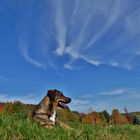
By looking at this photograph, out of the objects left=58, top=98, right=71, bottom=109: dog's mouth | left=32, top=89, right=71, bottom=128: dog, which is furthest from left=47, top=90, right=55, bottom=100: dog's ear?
left=58, top=98, right=71, bottom=109: dog's mouth

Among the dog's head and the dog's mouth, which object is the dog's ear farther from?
the dog's mouth

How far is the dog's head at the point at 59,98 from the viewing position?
1591 cm

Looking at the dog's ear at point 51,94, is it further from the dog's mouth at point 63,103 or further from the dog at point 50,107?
the dog's mouth at point 63,103

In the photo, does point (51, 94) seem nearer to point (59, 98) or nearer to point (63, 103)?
point (59, 98)

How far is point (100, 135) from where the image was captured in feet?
43.5

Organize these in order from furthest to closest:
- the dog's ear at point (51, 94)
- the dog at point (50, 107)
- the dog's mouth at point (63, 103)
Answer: the dog's mouth at point (63, 103)
the dog's ear at point (51, 94)
the dog at point (50, 107)

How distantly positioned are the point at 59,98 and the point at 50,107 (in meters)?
0.57

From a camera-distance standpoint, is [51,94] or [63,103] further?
[63,103]

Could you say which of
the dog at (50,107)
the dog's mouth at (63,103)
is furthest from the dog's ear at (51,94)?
the dog's mouth at (63,103)

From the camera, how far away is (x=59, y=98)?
53.0 ft

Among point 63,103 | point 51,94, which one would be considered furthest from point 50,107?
point 63,103

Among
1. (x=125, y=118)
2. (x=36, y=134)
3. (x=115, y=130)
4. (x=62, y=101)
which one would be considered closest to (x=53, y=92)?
(x=62, y=101)

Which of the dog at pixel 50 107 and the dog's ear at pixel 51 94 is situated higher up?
the dog's ear at pixel 51 94

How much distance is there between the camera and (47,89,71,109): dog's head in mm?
15914
